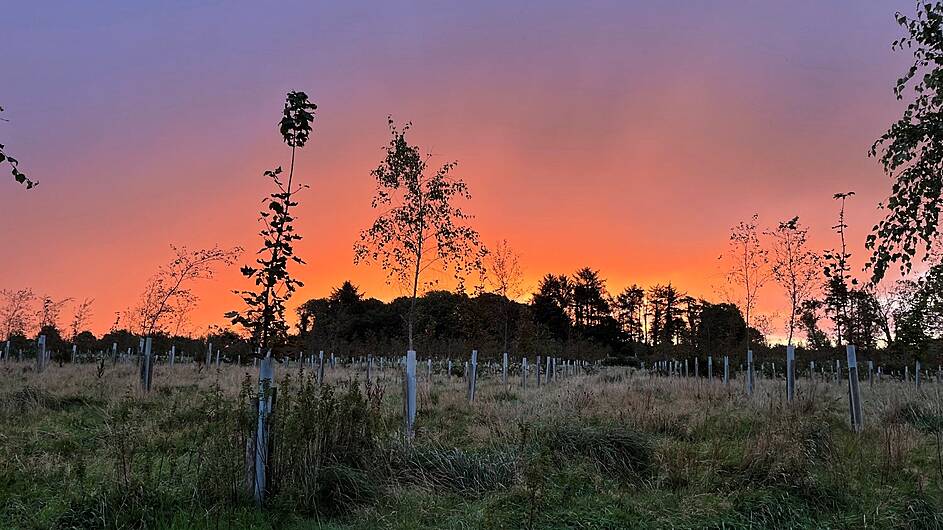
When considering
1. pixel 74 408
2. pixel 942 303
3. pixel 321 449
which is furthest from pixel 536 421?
pixel 74 408

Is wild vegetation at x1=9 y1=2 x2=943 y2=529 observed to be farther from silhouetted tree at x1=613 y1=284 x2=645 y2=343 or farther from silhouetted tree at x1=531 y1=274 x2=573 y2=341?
silhouetted tree at x1=613 y1=284 x2=645 y2=343

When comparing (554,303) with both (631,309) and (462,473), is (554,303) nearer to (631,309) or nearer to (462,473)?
(631,309)

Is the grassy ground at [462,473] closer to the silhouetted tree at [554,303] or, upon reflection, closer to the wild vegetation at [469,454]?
the wild vegetation at [469,454]

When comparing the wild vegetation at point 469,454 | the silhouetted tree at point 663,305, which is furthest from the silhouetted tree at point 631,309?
the wild vegetation at point 469,454

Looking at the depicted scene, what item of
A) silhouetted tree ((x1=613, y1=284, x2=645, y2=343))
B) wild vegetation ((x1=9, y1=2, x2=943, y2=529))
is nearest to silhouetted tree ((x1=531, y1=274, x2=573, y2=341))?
silhouetted tree ((x1=613, y1=284, x2=645, y2=343))

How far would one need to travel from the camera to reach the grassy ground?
488 centimetres

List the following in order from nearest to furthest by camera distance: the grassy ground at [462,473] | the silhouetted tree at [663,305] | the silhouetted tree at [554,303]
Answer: the grassy ground at [462,473]
the silhouetted tree at [554,303]
the silhouetted tree at [663,305]

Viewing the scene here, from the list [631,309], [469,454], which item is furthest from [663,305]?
[469,454]

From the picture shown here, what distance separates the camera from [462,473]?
243 inches

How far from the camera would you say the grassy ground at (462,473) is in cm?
488

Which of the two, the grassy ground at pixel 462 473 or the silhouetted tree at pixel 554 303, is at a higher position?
the silhouetted tree at pixel 554 303

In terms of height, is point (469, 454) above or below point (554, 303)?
below

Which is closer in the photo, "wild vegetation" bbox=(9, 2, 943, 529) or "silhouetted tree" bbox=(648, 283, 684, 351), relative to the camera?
"wild vegetation" bbox=(9, 2, 943, 529)

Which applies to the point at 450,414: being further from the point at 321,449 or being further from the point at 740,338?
the point at 740,338
